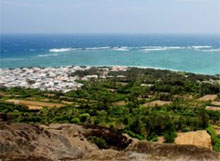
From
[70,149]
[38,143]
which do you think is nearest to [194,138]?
[70,149]

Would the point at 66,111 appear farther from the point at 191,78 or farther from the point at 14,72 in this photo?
the point at 14,72

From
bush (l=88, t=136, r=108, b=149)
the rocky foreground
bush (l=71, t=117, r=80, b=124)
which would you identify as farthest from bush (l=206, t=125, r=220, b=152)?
bush (l=71, t=117, r=80, b=124)

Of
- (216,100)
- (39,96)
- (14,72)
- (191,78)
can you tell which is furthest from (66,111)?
(14,72)

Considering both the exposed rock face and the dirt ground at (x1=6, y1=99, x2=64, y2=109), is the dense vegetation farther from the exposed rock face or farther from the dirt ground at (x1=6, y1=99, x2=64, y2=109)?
the exposed rock face

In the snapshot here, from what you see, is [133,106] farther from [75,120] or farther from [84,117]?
[75,120]

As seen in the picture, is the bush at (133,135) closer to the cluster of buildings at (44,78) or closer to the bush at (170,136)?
the bush at (170,136)

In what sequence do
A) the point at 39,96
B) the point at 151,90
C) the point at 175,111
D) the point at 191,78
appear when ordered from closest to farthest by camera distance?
the point at 175,111, the point at 39,96, the point at 151,90, the point at 191,78
